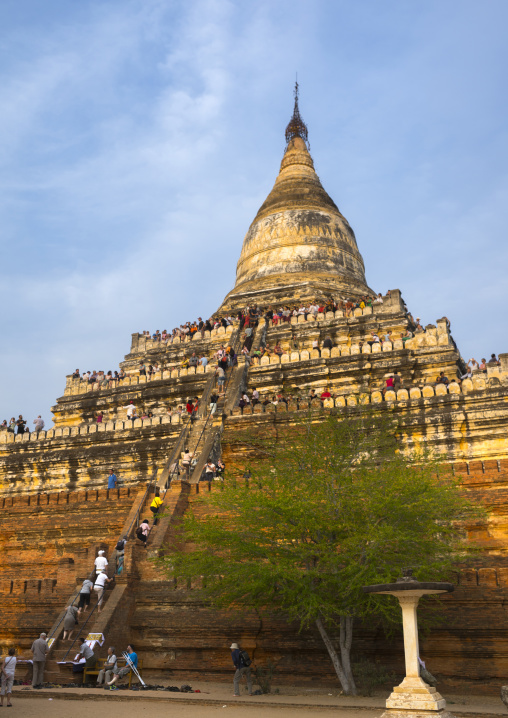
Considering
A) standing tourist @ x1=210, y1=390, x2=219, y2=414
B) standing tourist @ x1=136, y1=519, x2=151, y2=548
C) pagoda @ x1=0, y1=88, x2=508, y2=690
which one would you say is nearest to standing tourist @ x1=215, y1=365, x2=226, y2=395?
pagoda @ x1=0, y1=88, x2=508, y2=690

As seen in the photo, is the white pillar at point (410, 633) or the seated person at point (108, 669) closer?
the white pillar at point (410, 633)

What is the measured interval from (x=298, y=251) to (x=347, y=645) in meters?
30.9

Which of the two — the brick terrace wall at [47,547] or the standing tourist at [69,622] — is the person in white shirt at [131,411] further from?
the standing tourist at [69,622]

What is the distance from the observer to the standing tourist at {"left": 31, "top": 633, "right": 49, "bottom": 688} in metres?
14.7

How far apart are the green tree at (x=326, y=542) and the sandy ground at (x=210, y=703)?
1.05 m

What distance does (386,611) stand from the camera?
13453mm

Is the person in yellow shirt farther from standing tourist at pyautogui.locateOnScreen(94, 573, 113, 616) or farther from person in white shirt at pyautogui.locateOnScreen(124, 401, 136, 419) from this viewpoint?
person in white shirt at pyautogui.locateOnScreen(124, 401, 136, 419)

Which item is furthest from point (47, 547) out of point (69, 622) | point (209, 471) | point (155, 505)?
point (69, 622)

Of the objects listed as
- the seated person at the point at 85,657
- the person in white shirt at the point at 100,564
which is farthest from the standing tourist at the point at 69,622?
the person in white shirt at the point at 100,564

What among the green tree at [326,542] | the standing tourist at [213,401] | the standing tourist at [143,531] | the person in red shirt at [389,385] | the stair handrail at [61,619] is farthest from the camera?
the standing tourist at [213,401]

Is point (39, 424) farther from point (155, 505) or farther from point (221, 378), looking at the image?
point (155, 505)

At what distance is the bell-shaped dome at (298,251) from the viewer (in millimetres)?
39625

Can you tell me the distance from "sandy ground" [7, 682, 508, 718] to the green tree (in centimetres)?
105

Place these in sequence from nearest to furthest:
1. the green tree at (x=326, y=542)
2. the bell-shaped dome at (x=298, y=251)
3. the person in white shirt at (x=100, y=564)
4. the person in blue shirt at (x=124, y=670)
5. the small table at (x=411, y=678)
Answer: the small table at (x=411, y=678), the green tree at (x=326, y=542), the person in blue shirt at (x=124, y=670), the person in white shirt at (x=100, y=564), the bell-shaped dome at (x=298, y=251)
